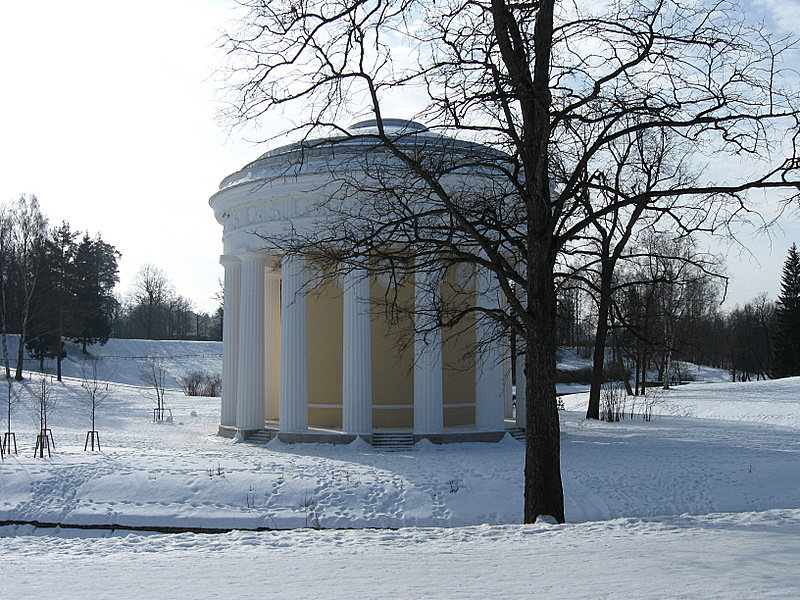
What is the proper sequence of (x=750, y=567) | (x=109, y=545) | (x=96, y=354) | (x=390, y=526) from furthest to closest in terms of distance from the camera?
(x=96, y=354) → (x=390, y=526) → (x=109, y=545) → (x=750, y=567)

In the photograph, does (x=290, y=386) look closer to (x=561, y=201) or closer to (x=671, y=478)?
(x=671, y=478)

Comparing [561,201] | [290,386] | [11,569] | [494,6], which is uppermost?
[494,6]

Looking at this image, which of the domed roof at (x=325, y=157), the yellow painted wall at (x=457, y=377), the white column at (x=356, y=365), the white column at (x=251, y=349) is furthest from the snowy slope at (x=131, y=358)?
the white column at (x=356, y=365)

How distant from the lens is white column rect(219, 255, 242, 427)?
25188 mm

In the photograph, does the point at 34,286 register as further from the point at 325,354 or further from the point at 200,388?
the point at 325,354

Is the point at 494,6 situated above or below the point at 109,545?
above

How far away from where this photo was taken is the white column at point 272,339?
1096 inches

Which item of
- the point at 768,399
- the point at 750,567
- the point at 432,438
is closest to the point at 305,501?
the point at 432,438

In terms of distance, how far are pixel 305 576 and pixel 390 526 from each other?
715cm

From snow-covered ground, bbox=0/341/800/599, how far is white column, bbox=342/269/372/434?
3.62ft

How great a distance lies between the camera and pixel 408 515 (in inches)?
587

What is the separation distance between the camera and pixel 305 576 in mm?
7574

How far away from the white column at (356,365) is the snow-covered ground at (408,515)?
3.62ft

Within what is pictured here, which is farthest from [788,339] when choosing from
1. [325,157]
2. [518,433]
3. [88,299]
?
[88,299]
